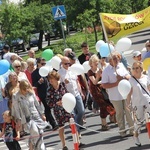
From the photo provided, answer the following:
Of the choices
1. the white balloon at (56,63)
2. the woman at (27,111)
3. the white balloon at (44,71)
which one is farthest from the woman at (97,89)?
the woman at (27,111)

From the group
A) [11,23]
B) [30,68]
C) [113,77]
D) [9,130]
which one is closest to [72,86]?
[113,77]

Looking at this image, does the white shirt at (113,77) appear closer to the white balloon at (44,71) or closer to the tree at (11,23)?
the white balloon at (44,71)

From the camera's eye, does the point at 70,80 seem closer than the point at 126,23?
No

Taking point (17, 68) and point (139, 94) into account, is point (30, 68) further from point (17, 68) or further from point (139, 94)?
point (139, 94)

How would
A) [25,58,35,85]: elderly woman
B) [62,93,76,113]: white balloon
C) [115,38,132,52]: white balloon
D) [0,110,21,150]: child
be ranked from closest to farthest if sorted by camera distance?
[62,93,76,113]: white balloon < [0,110,21,150]: child < [115,38,132,52]: white balloon < [25,58,35,85]: elderly woman

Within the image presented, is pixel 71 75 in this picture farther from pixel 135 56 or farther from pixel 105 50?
pixel 135 56

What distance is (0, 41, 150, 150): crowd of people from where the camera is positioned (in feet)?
36.2

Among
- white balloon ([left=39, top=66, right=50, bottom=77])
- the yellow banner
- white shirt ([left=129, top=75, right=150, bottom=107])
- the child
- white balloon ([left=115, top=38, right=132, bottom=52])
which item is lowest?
the child

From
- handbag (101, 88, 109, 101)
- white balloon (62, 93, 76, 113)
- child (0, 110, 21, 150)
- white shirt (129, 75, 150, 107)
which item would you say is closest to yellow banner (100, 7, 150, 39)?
white shirt (129, 75, 150, 107)

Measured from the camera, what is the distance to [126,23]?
39.6 ft

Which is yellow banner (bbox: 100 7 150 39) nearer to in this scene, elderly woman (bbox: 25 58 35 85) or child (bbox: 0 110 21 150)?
child (bbox: 0 110 21 150)

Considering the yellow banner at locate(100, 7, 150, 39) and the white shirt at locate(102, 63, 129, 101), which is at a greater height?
the yellow banner at locate(100, 7, 150, 39)

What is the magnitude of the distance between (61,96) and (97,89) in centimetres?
239

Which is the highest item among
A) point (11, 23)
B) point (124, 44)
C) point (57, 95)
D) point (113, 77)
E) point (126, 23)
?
point (11, 23)
